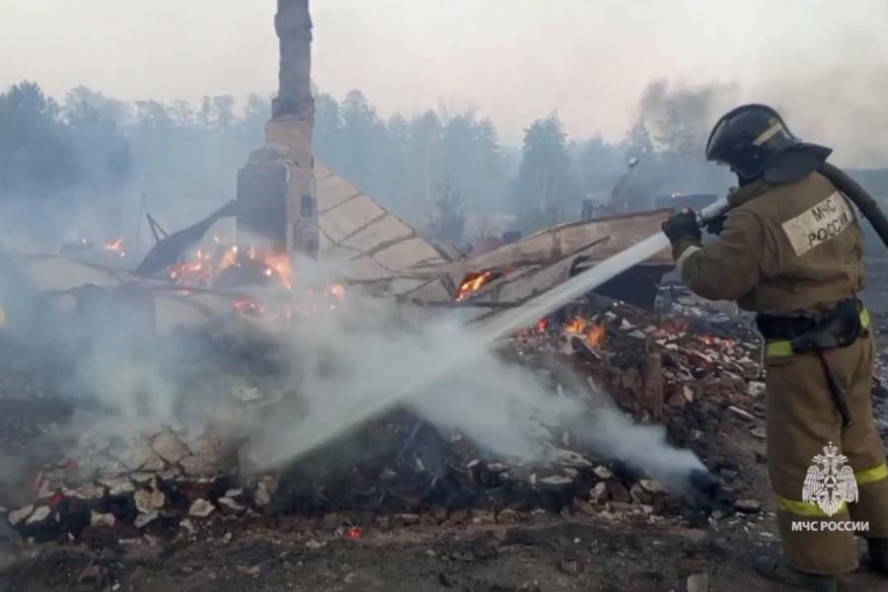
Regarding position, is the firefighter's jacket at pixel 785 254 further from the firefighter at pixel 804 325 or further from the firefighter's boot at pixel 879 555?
the firefighter's boot at pixel 879 555

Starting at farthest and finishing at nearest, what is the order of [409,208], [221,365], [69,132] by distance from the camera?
[409,208] → [69,132] → [221,365]

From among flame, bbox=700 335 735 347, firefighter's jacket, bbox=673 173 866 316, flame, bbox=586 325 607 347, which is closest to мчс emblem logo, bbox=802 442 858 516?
firefighter's jacket, bbox=673 173 866 316

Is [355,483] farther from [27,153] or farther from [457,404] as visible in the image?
[27,153]

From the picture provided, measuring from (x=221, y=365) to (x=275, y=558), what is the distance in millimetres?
3507

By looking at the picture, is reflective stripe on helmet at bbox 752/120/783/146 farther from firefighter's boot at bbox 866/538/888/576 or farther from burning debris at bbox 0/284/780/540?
burning debris at bbox 0/284/780/540

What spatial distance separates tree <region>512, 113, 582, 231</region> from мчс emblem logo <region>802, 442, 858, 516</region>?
4931 cm

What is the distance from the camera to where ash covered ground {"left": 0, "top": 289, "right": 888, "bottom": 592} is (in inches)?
136

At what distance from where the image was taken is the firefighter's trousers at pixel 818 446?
3102 millimetres

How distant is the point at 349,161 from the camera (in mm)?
60250

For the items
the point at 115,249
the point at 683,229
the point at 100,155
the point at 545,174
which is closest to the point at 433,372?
the point at 683,229

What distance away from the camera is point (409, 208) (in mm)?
A: 51219

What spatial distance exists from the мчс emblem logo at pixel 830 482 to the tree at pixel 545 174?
162 feet

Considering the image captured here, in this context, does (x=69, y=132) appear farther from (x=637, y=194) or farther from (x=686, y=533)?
(x=686, y=533)

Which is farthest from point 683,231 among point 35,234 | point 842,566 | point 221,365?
point 35,234
